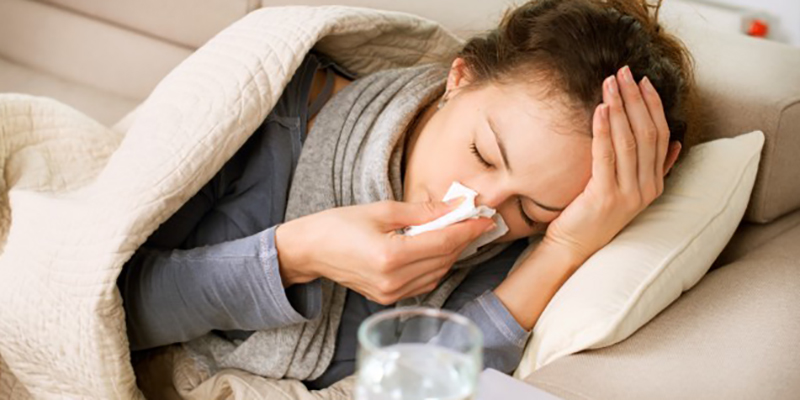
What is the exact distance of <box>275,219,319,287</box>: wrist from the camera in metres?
1.11

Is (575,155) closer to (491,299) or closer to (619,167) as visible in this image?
(619,167)

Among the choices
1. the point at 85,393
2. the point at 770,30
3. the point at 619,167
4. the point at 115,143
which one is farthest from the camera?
the point at 770,30

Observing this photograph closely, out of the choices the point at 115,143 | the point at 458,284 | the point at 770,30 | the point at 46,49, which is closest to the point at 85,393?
the point at 115,143

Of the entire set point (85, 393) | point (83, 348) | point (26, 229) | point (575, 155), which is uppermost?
point (575, 155)

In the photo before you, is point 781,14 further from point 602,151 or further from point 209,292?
point 209,292

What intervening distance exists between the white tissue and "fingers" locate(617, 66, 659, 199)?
196mm

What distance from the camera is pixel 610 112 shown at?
110cm

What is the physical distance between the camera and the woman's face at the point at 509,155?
111 cm

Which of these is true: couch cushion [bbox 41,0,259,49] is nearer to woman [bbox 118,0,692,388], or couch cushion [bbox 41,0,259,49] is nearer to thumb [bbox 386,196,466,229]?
woman [bbox 118,0,692,388]

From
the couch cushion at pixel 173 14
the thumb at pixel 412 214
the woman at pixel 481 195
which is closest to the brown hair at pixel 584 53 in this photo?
the woman at pixel 481 195

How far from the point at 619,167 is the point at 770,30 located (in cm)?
Result: 134

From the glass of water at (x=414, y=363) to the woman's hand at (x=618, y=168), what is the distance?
1.80 feet

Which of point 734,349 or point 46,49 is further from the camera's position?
point 46,49

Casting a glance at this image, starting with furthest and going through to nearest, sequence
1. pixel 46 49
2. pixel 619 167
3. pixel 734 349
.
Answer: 1. pixel 46 49
2. pixel 619 167
3. pixel 734 349
